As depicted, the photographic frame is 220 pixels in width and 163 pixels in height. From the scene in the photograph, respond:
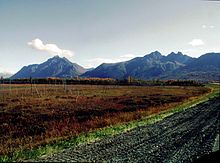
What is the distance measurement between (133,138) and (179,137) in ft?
10.6

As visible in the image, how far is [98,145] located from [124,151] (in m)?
2.43

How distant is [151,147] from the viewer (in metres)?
19.8

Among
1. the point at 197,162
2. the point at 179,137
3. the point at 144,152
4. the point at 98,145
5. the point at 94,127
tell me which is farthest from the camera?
the point at 94,127

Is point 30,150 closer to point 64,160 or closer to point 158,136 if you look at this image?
point 64,160

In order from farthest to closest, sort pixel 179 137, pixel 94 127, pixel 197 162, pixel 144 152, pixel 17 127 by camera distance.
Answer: pixel 17 127 < pixel 94 127 < pixel 179 137 < pixel 144 152 < pixel 197 162

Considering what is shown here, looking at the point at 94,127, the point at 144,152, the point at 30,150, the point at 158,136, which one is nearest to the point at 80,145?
the point at 30,150

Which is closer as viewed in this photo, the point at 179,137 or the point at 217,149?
the point at 217,149

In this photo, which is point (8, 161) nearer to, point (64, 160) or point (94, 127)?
point (64, 160)

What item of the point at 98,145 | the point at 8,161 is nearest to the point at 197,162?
the point at 98,145

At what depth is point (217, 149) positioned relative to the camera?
18609 millimetres

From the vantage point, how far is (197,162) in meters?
16.4

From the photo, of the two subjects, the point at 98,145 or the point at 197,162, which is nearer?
the point at 197,162

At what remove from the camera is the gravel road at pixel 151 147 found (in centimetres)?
1722

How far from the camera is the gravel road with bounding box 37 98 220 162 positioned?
17.2 m
